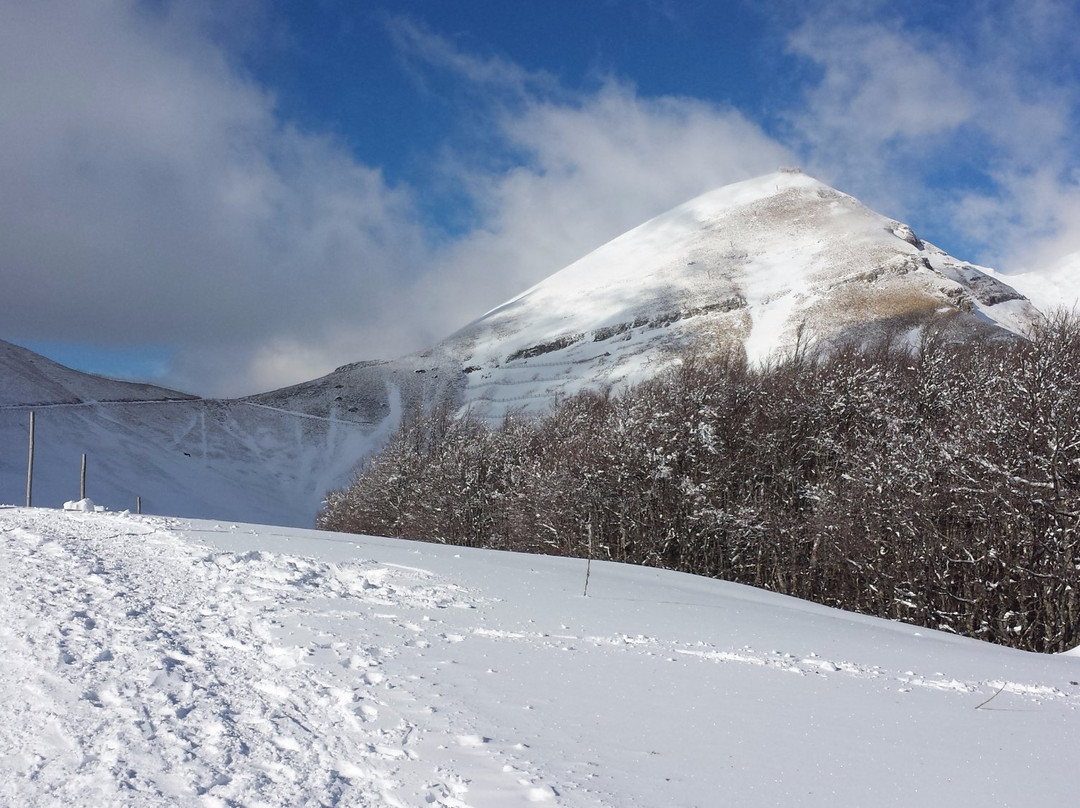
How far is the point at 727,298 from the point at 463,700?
136529 mm

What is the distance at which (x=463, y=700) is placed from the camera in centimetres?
556

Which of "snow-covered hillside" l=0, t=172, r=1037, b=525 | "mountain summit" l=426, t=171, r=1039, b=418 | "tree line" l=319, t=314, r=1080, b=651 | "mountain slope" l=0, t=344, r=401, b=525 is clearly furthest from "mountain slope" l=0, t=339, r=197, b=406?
"tree line" l=319, t=314, r=1080, b=651

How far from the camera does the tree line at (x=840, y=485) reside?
19391mm

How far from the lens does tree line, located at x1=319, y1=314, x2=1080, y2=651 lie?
63.6 ft

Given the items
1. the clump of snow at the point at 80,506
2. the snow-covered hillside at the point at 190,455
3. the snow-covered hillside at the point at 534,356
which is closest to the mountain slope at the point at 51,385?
the snow-covered hillside at the point at 534,356

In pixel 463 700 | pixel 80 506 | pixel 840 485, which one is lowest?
pixel 80 506

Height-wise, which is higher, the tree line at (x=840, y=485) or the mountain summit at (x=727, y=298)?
the mountain summit at (x=727, y=298)

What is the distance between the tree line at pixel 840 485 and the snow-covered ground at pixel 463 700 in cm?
675

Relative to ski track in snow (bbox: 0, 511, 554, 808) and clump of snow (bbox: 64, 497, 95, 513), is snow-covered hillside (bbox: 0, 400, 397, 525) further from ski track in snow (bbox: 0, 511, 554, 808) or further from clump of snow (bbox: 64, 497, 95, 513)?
ski track in snow (bbox: 0, 511, 554, 808)

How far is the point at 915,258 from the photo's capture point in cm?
12656

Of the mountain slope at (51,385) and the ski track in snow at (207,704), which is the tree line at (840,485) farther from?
the mountain slope at (51,385)

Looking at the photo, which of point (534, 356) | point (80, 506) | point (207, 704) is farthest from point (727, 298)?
point (207, 704)

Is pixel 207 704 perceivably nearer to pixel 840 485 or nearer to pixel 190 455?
pixel 840 485

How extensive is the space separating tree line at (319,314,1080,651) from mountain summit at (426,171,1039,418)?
5549 cm
